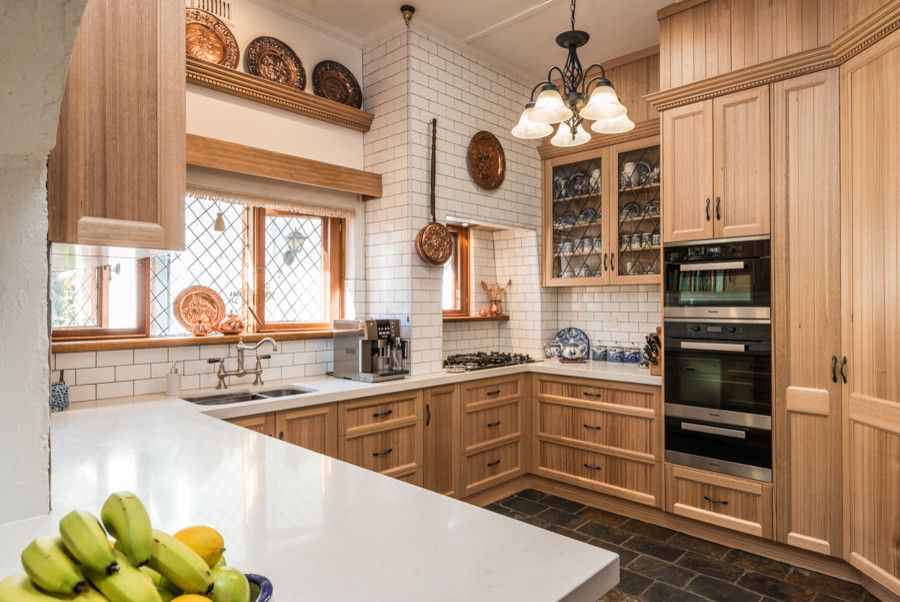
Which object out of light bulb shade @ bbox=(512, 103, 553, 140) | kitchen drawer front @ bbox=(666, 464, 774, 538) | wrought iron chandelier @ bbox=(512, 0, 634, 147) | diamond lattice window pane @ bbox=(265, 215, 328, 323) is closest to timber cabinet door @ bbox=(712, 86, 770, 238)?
wrought iron chandelier @ bbox=(512, 0, 634, 147)

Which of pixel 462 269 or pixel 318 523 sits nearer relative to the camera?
pixel 318 523

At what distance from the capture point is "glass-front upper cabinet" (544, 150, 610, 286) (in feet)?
13.8

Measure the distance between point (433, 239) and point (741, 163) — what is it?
190cm

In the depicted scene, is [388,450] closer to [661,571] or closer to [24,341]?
[661,571]

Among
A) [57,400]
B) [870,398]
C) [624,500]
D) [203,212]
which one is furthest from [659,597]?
[203,212]

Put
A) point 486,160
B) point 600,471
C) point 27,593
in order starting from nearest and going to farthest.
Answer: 1. point 27,593
2. point 600,471
3. point 486,160

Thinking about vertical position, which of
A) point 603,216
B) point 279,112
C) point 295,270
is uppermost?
point 279,112

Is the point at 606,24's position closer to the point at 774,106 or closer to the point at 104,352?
the point at 774,106

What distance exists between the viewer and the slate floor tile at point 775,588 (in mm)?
2602

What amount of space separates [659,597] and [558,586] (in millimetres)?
2104

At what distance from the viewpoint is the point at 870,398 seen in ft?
8.18

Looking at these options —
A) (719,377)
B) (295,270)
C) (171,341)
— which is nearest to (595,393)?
(719,377)

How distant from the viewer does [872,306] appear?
250 centimetres

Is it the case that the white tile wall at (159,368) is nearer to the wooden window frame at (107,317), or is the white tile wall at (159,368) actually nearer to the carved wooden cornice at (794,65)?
the wooden window frame at (107,317)
